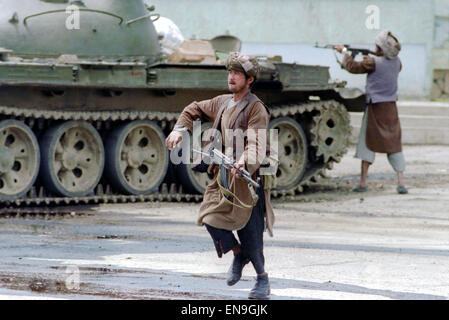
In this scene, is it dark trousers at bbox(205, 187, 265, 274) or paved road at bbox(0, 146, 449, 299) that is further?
paved road at bbox(0, 146, 449, 299)

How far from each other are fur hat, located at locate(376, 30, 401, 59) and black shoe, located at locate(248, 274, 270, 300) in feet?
25.3

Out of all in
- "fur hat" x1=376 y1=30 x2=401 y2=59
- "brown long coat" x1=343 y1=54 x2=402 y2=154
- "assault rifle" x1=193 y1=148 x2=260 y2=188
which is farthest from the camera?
"brown long coat" x1=343 y1=54 x2=402 y2=154

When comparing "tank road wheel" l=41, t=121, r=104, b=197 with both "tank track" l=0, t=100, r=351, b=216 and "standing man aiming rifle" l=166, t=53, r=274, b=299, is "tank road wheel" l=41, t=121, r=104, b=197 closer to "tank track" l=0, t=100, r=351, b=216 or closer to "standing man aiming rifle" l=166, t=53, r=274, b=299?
"tank track" l=0, t=100, r=351, b=216

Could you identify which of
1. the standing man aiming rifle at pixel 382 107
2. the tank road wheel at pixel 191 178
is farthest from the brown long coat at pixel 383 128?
the tank road wheel at pixel 191 178

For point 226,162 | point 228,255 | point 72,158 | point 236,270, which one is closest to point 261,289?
point 236,270

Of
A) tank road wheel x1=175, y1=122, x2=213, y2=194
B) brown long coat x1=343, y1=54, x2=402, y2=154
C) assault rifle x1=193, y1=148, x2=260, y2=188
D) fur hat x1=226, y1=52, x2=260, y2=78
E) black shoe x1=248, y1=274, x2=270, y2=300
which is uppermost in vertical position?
fur hat x1=226, y1=52, x2=260, y2=78

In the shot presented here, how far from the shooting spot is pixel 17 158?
13.5m

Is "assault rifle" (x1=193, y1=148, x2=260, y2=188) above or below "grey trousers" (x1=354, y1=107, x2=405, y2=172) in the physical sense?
above

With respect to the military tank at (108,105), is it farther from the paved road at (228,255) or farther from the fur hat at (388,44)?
the fur hat at (388,44)

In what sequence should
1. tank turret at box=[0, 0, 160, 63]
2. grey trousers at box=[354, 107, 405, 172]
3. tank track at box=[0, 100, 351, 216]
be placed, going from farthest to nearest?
1. grey trousers at box=[354, 107, 405, 172]
2. tank turret at box=[0, 0, 160, 63]
3. tank track at box=[0, 100, 351, 216]

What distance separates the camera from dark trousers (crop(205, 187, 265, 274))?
25.8 ft

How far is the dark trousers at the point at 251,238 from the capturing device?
7879 mm

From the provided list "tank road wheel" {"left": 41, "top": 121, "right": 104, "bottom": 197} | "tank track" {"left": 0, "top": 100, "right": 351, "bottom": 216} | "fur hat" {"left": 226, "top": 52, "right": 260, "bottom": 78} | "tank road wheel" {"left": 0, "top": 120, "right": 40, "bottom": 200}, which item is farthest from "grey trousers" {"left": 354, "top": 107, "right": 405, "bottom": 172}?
"fur hat" {"left": 226, "top": 52, "right": 260, "bottom": 78}

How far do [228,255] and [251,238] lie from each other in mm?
2151
